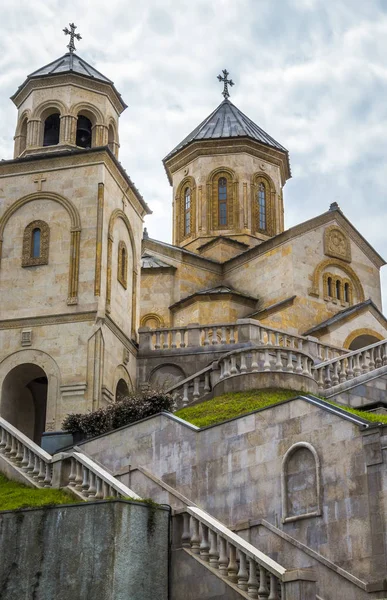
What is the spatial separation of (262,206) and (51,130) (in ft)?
44.3

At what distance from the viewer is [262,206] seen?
4669 centimetres

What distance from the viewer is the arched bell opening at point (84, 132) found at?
1409 inches

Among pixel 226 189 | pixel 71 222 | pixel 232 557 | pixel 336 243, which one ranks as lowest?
pixel 232 557

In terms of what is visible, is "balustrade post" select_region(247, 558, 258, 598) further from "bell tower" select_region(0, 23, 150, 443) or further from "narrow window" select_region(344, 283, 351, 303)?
"narrow window" select_region(344, 283, 351, 303)

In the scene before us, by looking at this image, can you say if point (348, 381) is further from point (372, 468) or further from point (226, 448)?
point (372, 468)

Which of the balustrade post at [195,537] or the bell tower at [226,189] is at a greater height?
the bell tower at [226,189]

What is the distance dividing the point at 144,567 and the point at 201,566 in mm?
959

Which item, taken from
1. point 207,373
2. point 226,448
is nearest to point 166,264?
point 207,373

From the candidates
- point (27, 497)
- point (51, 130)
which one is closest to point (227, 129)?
point (51, 130)

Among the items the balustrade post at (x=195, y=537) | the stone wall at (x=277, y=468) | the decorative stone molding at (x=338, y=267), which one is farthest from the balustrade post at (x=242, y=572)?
the decorative stone molding at (x=338, y=267)

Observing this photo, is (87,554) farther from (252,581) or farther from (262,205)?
(262,205)

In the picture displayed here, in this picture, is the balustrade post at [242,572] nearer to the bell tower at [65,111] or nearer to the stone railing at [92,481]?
the stone railing at [92,481]

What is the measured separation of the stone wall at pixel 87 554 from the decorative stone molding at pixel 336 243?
25.6m

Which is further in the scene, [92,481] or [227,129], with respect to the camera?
[227,129]
